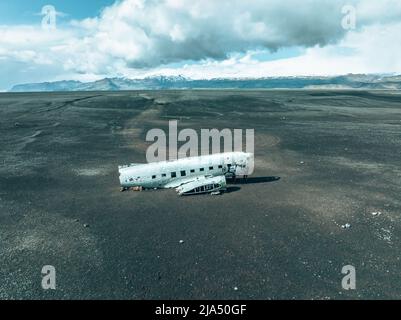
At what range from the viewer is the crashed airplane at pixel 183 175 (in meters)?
38.9

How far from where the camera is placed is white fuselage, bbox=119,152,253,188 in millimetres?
39562

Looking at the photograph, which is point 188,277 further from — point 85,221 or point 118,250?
point 85,221

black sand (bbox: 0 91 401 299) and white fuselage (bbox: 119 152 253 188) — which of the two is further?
white fuselage (bbox: 119 152 253 188)

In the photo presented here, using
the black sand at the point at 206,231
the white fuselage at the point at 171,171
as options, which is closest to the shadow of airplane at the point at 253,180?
the black sand at the point at 206,231

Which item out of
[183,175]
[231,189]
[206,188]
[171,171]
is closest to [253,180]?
[231,189]

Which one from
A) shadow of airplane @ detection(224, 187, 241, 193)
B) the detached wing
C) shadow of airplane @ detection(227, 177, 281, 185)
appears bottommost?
shadow of airplane @ detection(224, 187, 241, 193)

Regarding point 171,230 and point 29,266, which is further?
point 171,230

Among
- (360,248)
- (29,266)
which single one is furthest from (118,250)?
(360,248)

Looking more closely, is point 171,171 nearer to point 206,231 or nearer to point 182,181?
point 182,181

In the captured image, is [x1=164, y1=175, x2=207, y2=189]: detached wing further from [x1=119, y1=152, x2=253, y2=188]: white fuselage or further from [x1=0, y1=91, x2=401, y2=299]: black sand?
[x1=0, y1=91, x2=401, y2=299]: black sand

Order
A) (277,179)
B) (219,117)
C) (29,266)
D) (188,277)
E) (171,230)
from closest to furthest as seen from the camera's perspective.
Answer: (188,277) < (29,266) < (171,230) < (277,179) < (219,117)

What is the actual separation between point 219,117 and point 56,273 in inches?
3667

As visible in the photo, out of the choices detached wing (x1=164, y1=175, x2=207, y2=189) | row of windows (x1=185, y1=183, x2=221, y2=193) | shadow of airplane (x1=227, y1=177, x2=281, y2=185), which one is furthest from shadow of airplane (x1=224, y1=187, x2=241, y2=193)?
detached wing (x1=164, y1=175, x2=207, y2=189)

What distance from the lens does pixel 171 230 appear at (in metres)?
30.3
